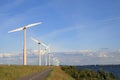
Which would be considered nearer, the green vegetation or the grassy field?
the grassy field

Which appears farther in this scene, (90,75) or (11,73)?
(90,75)

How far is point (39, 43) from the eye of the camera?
10831 cm

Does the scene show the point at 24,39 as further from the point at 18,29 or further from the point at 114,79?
the point at 114,79

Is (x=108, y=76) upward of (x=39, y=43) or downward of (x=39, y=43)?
downward

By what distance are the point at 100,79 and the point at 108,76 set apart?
22.5ft

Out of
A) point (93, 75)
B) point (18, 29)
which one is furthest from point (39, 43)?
point (93, 75)

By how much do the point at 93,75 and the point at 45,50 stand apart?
165ft

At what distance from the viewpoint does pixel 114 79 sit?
227 ft

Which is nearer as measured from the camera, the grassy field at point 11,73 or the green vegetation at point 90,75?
the grassy field at point 11,73

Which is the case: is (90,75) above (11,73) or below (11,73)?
below

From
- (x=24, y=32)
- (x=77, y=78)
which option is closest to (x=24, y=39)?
(x=24, y=32)

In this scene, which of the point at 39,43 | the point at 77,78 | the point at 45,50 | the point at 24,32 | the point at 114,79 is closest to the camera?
the point at 77,78

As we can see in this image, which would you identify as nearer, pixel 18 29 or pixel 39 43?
pixel 18 29

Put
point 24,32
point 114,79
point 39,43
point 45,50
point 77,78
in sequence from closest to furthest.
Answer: point 77,78 → point 114,79 → point 24,32 → point 39,43 → point 45,50
